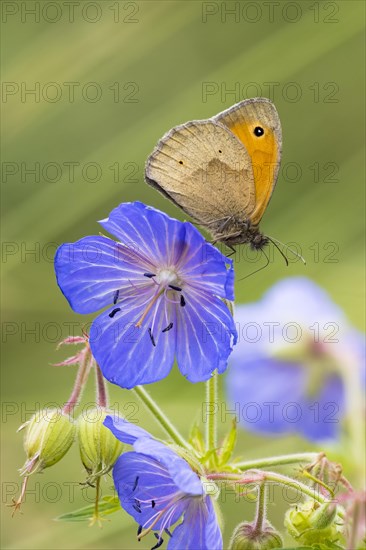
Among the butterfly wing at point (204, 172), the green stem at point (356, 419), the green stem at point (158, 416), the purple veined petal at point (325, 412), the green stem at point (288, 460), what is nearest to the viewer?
the green stem at point (356, 419)

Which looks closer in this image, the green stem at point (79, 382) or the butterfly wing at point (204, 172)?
the green stem at point (79, 382)

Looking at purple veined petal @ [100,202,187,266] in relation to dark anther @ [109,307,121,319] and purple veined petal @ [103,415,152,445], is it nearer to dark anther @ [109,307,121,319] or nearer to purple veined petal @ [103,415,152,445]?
dark anther @ [109,307,121,319]

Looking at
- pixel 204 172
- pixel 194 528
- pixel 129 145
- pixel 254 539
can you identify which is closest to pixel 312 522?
pixel 254 539

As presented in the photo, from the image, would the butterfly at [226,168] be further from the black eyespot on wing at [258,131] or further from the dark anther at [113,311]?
the dark anther at [113,311]

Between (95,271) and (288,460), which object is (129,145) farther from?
(288,460)

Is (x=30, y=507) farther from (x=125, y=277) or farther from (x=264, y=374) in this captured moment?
(x=125, y=277)

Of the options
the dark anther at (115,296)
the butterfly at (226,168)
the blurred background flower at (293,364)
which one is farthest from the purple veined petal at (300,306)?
the dark anther at (115,296)

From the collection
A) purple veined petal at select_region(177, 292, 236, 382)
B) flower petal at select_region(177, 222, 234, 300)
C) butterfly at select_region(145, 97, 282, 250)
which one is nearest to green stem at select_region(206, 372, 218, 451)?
purple veined petal at select_region(177, 292, 236, 382)
